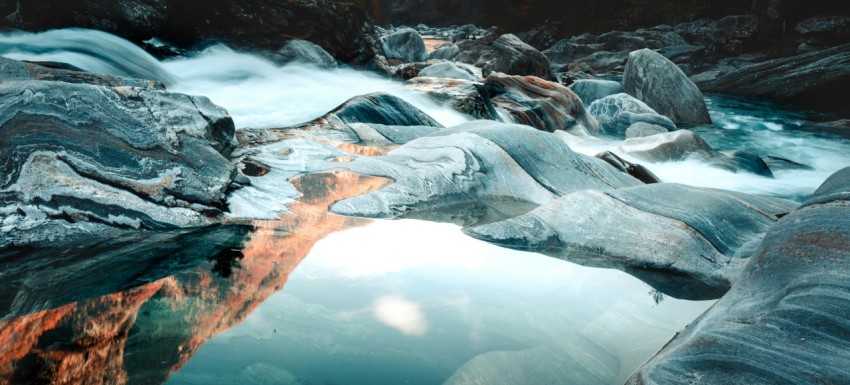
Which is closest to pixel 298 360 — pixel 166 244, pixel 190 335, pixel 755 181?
pixel 190 335

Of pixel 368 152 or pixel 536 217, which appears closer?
pixel 536 217

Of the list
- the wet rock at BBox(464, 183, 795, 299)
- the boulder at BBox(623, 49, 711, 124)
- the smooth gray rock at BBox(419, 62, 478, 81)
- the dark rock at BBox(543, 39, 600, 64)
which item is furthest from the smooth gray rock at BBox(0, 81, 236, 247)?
the dark rock at BBox(543, 39, 600, 64)

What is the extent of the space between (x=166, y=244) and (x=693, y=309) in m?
2.45

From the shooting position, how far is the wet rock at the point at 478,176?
350cm

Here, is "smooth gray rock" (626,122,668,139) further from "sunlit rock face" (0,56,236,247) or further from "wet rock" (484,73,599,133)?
"sunlit rock face" (0,56,236,247)

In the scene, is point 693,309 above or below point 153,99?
below

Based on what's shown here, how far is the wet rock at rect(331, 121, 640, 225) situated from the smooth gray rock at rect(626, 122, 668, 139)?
457cm

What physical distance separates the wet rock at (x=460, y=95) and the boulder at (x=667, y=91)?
5345 millimetres

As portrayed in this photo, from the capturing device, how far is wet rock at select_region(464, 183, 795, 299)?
2746 millimetres

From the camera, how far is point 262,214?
3.22 meters

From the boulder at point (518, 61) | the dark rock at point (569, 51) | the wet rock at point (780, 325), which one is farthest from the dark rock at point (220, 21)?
the dark rock at point (569, 51)

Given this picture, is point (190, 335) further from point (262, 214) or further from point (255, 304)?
point (262, 214)

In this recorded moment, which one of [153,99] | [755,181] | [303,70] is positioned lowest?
[755,181]

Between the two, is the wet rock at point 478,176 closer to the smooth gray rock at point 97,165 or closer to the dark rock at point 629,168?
the dark rock at point 629,168
